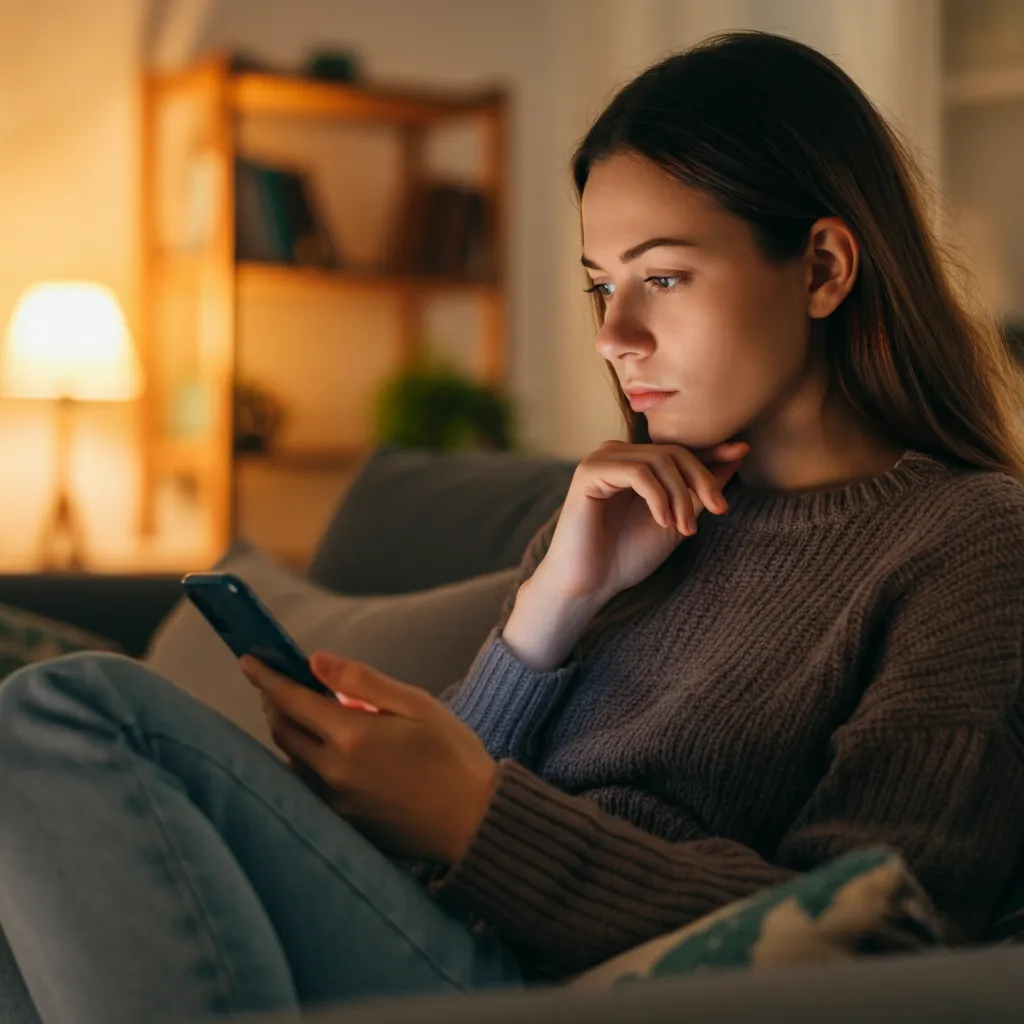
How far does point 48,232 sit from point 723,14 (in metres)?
1.81

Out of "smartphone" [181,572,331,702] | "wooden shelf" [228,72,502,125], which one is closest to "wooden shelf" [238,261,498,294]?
"wooden shelf" [228,72,502,125]

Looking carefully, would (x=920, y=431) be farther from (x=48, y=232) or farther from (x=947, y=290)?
(x=48, y=232)

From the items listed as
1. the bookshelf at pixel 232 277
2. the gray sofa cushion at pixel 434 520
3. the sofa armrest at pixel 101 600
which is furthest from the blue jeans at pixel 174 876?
the bookshelf at pixel 232 277

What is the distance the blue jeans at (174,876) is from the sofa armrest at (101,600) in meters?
1.26

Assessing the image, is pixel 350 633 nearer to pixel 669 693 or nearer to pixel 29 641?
pixel 29 641

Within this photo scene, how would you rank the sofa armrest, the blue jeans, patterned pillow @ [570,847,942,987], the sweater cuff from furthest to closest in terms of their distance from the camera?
the sofa armrest → the sweater cuff → the blue jeans → patterned pillow @ [570,847,942,987]

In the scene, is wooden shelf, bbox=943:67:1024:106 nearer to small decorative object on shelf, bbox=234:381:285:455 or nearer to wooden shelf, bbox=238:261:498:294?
wooden shelf, bbox=238:261:498:294

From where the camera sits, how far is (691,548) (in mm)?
1251

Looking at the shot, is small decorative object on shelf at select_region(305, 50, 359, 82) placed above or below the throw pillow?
above

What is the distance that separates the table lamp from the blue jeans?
2.82 m

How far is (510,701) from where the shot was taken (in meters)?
1.25

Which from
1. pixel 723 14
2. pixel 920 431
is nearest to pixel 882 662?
pixel 920 431

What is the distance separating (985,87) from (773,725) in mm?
2907

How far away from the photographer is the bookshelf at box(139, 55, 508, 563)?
150 inches
